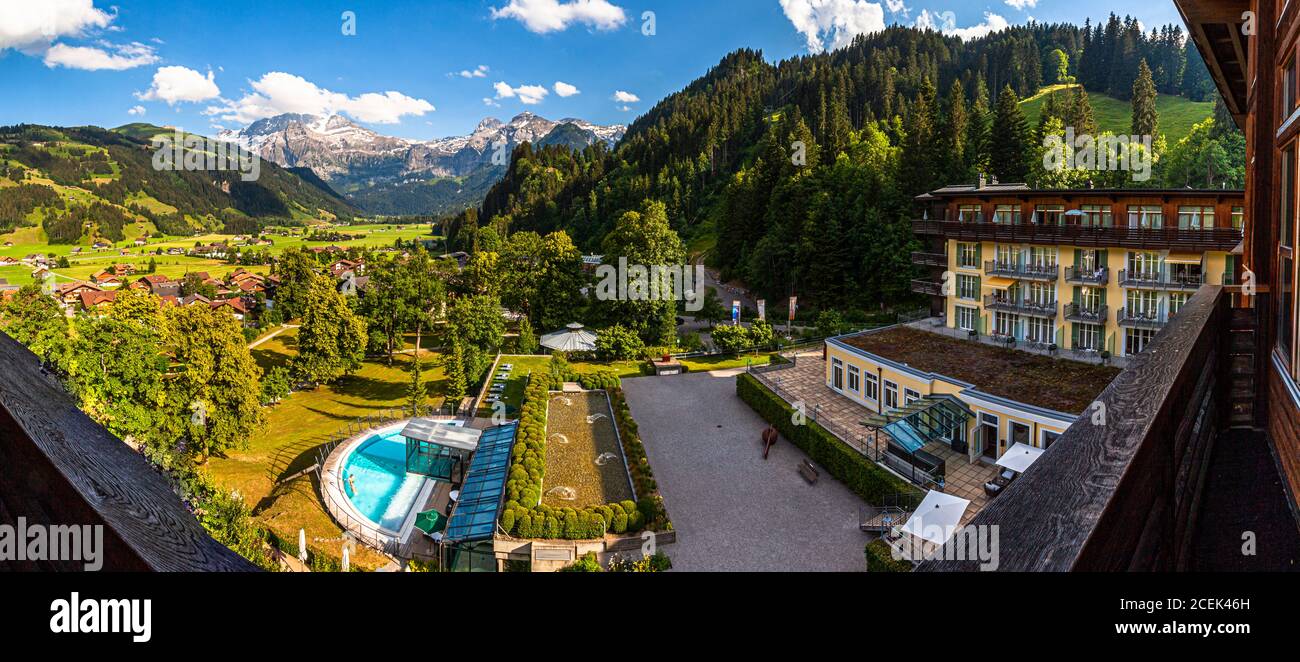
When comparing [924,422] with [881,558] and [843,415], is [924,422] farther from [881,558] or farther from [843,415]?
[881,558]

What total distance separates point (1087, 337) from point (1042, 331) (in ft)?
5.19

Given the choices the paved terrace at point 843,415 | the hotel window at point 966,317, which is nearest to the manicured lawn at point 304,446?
the paved terrace at point 843,415

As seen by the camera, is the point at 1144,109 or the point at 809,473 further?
the point at 1144,109

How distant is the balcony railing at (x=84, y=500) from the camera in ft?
3.92

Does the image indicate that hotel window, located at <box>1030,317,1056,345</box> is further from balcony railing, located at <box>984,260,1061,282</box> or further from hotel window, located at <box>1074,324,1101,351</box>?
balcony railing, located at <box>984,260,1061,282</box>

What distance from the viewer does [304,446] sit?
80.7ft

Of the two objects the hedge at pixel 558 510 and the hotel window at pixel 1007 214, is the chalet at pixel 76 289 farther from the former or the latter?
the hotel window at pixel 1007 214

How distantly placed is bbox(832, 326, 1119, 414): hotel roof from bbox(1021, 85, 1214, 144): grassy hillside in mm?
62074

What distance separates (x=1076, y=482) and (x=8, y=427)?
2453 millimetres

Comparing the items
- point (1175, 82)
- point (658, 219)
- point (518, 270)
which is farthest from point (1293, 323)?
point (1175, 82)

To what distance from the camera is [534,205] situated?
102 metres

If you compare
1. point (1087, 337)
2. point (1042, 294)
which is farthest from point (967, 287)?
point (1087, 337)

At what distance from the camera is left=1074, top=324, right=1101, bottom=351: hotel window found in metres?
24.4

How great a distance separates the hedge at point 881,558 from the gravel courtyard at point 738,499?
472 mm
